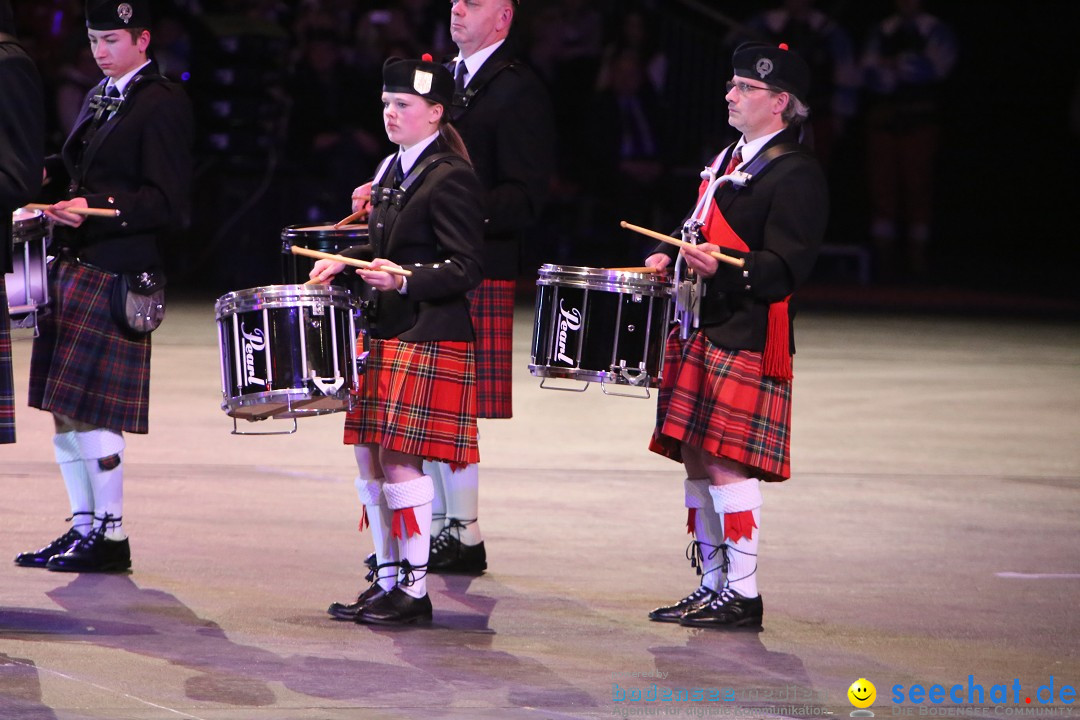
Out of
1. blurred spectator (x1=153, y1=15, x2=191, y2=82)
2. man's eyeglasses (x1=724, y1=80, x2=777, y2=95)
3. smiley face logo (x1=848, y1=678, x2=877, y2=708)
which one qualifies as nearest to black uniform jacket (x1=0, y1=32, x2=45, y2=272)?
man's eyeglasses (x1=724, y1=80, x2=777, y2=95)

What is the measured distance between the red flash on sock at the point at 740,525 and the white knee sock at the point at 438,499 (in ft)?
3.79

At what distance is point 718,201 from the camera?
5227mm

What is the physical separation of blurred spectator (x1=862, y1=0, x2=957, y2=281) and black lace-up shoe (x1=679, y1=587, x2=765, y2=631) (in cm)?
992

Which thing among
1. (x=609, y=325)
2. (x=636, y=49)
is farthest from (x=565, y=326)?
(x=636, y=49)

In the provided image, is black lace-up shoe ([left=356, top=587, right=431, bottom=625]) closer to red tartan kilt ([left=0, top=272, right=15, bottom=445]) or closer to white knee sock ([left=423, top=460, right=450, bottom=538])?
white knee sock ([left=423, top=460, right=450, bottom=538])

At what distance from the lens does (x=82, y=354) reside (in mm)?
5625

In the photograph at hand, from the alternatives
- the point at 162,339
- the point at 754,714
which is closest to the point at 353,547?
the point at 754,714

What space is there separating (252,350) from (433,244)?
2.01 ft

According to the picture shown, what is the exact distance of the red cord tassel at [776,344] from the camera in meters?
5.12

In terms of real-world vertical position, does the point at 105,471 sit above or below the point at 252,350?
→ below

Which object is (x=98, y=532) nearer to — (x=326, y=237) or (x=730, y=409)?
(x=326, y=237)

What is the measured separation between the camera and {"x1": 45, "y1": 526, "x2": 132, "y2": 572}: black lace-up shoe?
569 centimetres

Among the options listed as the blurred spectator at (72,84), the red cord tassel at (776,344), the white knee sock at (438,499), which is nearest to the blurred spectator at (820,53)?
the blurred spectator at (72,84)

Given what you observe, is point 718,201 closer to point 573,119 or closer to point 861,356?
point 861,356
